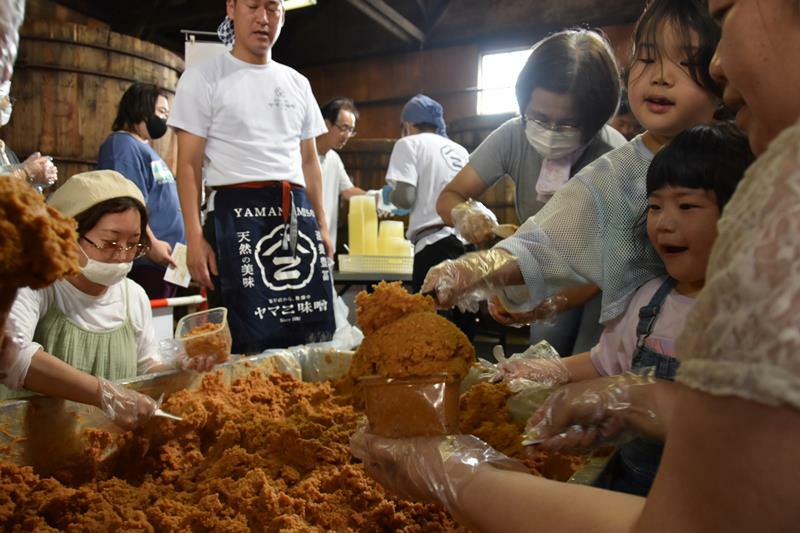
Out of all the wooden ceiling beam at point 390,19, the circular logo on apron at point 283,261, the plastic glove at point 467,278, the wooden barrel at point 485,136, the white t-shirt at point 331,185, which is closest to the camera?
the plastic glove at point 467,278

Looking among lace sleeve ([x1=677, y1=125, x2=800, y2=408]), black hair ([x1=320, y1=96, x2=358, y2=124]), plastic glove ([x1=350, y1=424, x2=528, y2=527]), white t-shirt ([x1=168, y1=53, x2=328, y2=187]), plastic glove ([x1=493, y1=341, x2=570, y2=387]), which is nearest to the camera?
lace sleeve ([x1=677, y1=125, x2=800, y2=408])

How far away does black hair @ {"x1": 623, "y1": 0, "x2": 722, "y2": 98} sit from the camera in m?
1.26

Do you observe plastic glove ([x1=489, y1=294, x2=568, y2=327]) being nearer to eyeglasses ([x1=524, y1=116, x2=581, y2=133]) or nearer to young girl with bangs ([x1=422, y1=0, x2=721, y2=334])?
young girl with bangs ([x1=422, y1=0, x2=721, y2=334])

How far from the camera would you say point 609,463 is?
1.11 m

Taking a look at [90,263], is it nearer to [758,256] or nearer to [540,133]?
[540,133]

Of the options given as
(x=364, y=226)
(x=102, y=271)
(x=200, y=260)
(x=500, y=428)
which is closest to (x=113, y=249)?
(x=102, y=271)

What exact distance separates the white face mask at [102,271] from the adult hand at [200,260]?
1.97 feet

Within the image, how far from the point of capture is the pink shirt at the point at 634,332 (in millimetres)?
1272

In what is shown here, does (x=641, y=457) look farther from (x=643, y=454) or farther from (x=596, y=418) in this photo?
(x=596, y=418)

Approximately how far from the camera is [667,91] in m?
1.31

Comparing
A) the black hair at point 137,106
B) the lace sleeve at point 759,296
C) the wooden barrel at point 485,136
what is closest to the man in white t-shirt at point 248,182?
the black hair at point 137,106

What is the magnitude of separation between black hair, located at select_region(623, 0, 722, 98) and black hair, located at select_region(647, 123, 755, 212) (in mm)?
129

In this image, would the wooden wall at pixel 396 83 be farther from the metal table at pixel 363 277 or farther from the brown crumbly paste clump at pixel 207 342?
the brown crumbly paste clump at pixel 207 342

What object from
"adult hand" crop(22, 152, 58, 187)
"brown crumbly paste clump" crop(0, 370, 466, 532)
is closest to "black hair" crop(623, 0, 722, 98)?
"brown crumbly paste clump" crop(0, 370, 466, 532)
